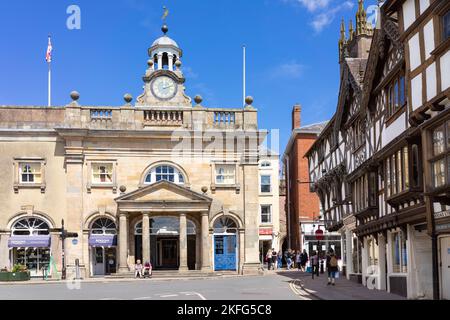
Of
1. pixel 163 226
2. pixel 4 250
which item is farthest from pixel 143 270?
pixel 4 250

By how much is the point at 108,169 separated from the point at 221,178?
7.25 metres

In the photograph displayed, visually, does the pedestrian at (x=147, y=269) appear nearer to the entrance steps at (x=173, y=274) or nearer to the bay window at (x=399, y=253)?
the entrance steps at (x=173, y=274)

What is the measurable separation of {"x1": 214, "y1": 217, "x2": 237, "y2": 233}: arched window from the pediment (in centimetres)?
245

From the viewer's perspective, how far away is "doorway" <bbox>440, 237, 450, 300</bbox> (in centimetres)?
1695

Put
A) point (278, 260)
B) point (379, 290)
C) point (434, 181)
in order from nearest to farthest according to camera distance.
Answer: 1. point (434, 181)
2. point (379, 290)
3. point (278, 260)

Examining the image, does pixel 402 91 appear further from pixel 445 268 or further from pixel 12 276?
pixel 12 276

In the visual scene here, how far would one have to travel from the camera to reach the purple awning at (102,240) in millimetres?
39719

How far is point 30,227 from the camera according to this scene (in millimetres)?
39688

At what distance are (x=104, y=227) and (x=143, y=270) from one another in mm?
4763

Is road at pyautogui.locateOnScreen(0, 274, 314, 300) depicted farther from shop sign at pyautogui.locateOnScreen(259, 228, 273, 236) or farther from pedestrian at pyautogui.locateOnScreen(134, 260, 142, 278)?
shop sign at pyautogui.locateOnScreen(259, 228, 273, 236)

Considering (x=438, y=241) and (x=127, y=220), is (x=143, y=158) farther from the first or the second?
(x=438, y=241)

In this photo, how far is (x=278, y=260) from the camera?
50500 mm
